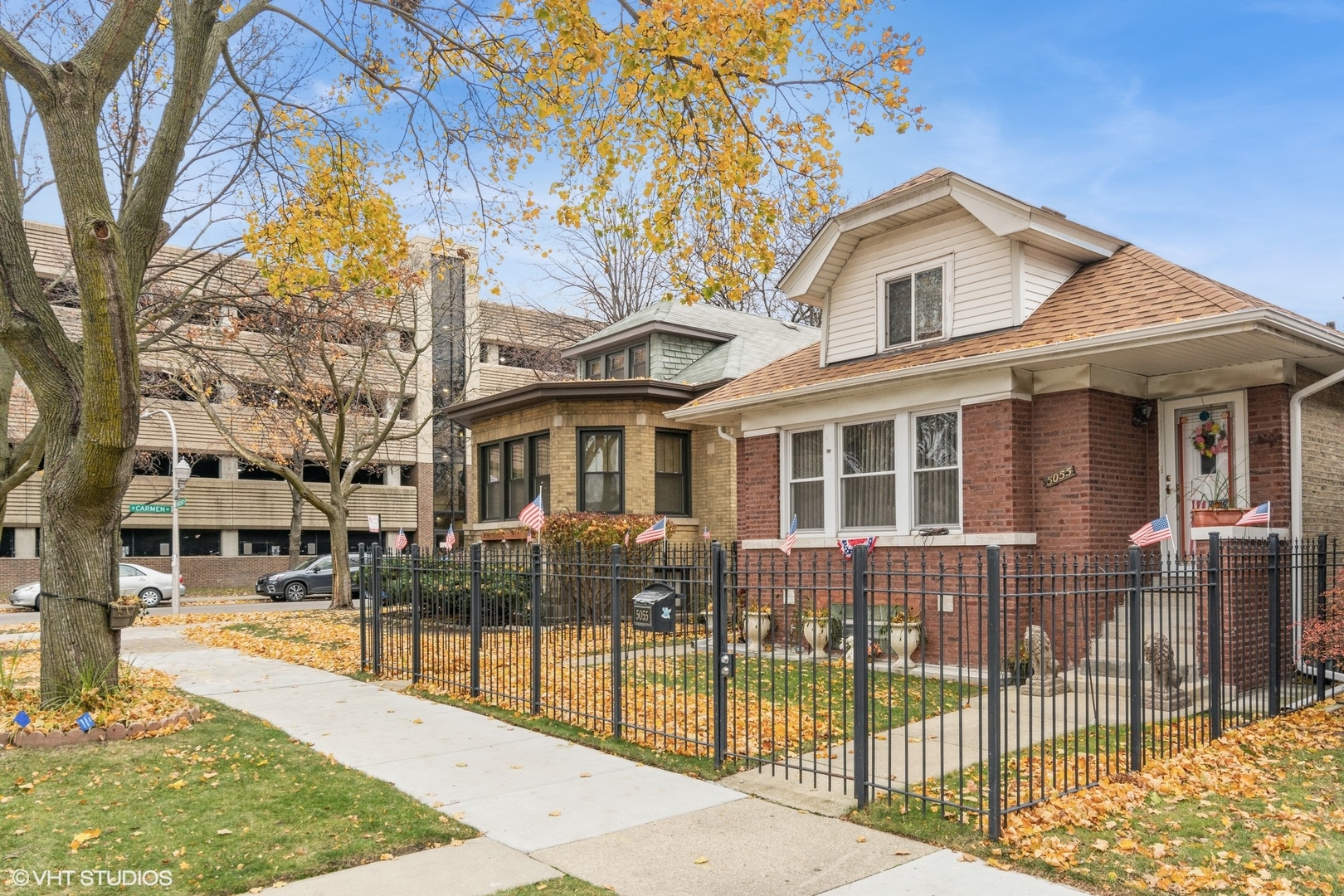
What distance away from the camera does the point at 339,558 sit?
2511 centimetres

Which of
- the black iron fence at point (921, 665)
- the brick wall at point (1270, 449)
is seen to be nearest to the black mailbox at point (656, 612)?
the black iron fence at point (921, 665)

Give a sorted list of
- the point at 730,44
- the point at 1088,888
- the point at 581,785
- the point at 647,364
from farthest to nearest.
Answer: the point at 647,364
the point at 730,44
the point at 581,785
the point at 1088,888

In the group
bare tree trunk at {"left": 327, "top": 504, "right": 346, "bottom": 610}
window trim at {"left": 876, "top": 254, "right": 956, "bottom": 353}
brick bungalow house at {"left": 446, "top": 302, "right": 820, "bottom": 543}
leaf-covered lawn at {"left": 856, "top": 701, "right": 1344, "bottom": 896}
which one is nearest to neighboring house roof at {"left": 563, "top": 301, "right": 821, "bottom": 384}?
brick bungalow house at {"left": 446, "top": 302, "right": 820, "bottom": 543}

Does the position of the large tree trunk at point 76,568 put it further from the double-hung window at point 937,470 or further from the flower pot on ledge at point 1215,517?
the flower pot on ledge at point 1215,517

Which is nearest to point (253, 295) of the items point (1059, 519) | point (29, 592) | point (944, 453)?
point (944, 453)

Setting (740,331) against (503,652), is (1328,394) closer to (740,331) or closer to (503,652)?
(503,652)

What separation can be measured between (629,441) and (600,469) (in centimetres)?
91

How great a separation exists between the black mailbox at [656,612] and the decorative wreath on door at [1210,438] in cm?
722

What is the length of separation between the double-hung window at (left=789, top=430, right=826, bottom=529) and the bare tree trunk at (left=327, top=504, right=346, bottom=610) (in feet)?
47.0

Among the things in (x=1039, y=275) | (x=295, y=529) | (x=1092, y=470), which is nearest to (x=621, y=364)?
(x=1039, y=275)

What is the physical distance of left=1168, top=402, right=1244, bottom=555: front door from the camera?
1147cm

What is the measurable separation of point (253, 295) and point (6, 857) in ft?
34.8

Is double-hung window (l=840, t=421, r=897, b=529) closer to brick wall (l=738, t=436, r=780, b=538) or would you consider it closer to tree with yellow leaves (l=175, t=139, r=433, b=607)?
brick wall (l=738, t=436, r=780, b=538)

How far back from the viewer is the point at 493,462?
2392 centimetres
